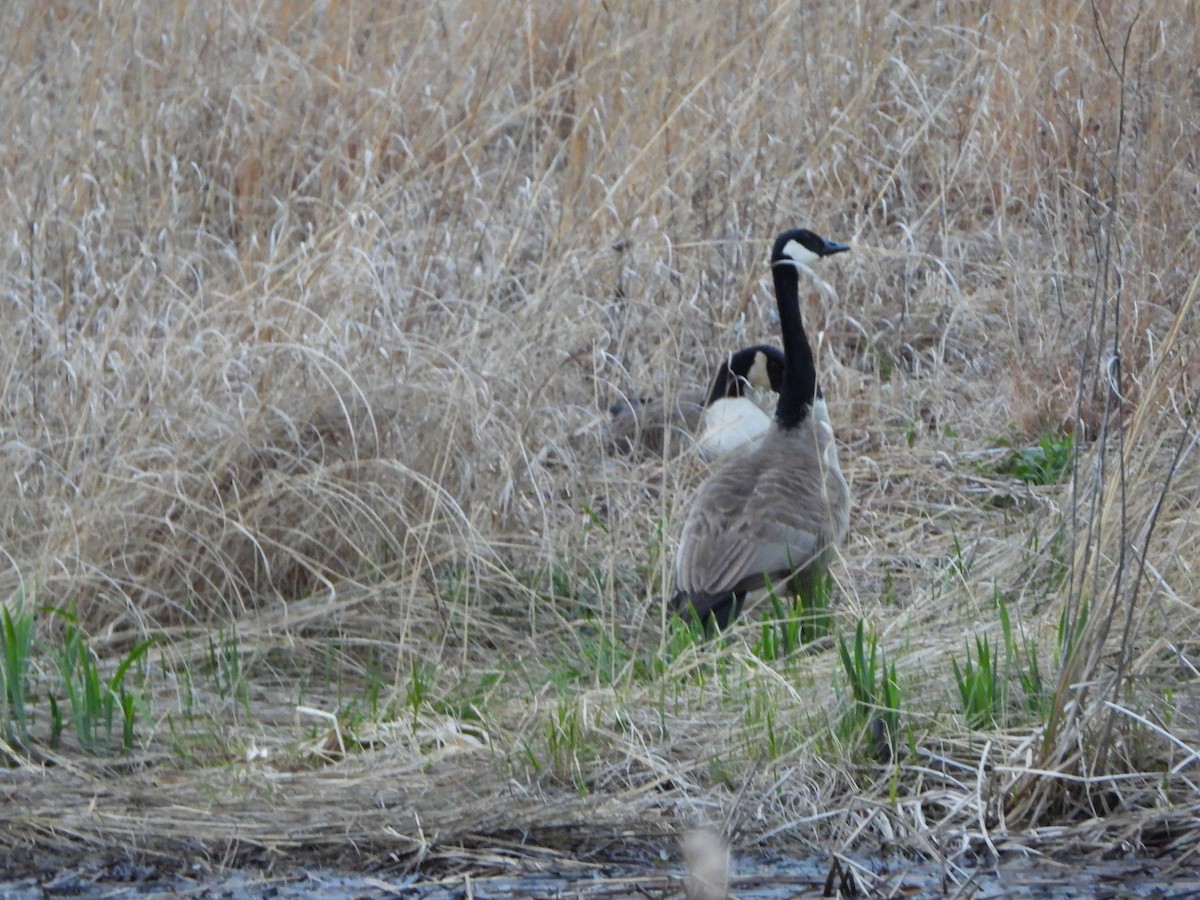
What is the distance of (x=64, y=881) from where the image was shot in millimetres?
3129

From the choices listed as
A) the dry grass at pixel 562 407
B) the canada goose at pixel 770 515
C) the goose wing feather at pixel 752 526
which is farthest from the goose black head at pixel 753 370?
the goose wing feather at pixel 752 526

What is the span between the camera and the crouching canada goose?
6.23 metres

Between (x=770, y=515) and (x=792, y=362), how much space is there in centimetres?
95

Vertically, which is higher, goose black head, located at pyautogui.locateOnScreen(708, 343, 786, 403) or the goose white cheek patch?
the goose white cheek patch

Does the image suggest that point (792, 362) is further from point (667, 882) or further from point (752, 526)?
point (667, 882)

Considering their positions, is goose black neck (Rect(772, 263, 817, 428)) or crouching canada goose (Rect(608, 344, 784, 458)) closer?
goose black neck (Rect(772, 263, 817, 428))

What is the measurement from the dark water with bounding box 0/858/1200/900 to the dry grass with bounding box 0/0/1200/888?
8 centimetres

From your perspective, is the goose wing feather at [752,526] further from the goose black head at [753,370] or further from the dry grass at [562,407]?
the goose black head at [753,370]

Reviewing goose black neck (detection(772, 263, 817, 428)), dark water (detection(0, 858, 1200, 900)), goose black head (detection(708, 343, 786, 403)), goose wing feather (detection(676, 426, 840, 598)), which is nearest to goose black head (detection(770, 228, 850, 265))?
goose black neck (detection(772, 263, 817, 428))

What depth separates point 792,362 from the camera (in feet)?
18.0

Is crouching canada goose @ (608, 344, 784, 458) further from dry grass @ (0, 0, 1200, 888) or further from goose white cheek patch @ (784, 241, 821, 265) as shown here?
goose white cheek patch @ (784, 241, 821, 265)

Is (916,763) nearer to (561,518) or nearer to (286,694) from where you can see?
(286,694)

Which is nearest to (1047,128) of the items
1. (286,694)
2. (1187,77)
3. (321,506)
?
(1187,77)

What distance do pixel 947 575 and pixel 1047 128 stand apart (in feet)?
11.6
